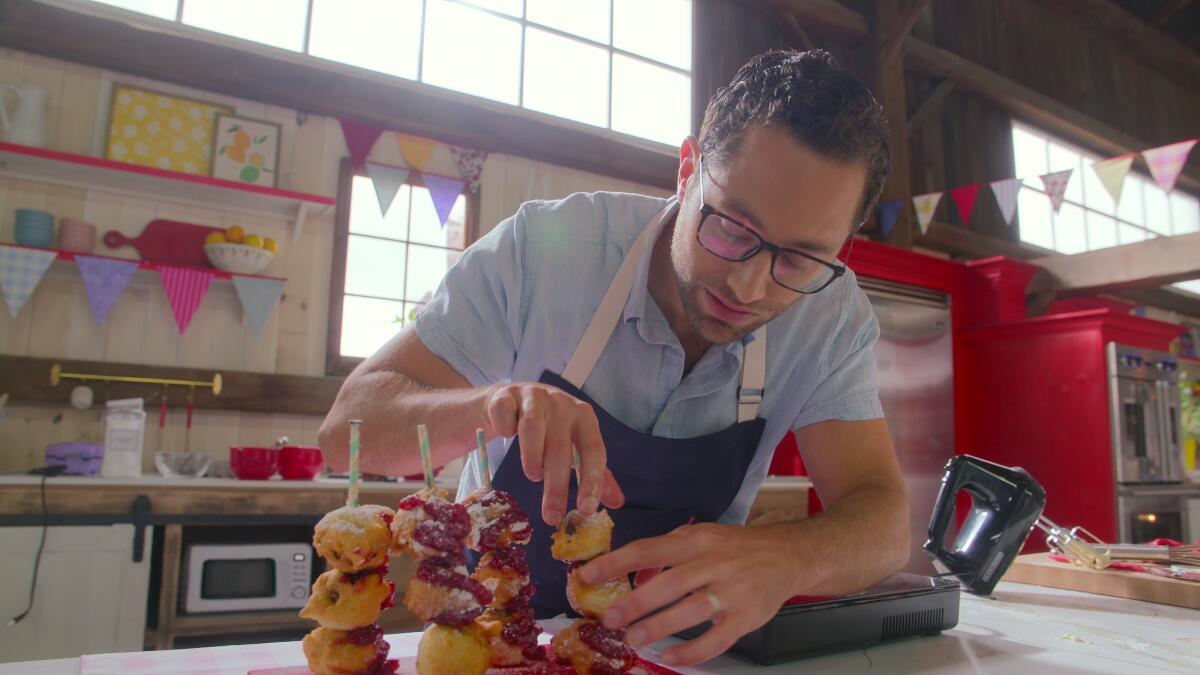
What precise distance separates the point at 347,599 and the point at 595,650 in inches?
11.7

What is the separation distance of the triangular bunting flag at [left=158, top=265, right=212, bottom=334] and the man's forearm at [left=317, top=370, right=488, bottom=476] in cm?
243

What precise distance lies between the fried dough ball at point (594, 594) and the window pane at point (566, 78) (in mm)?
3832

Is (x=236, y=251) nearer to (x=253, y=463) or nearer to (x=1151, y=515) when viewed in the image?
(x=253, y=463)

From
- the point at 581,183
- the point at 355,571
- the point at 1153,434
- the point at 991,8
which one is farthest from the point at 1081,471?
the point at 355,571

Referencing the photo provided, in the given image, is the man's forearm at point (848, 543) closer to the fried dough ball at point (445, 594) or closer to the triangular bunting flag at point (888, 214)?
the fried dough ball at point (445, 594)

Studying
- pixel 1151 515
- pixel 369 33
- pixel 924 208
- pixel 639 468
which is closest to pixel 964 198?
pixel 924 208

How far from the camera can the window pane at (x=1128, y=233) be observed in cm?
780

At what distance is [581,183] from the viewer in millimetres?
4547

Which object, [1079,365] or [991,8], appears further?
[991,8]

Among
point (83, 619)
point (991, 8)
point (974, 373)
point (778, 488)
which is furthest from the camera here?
point (991, 8)

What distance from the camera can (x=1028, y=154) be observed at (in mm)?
7051

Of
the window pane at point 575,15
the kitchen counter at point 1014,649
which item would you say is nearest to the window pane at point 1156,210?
the window pane at point 575,15

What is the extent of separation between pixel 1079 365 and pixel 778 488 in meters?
2.06

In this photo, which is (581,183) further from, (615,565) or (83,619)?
(615,565)
